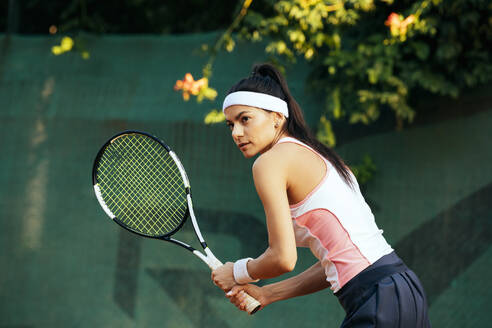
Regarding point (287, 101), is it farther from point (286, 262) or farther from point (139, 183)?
point (139, 183)

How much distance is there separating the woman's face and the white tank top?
0.27 m

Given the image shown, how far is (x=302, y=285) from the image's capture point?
2.50 metres

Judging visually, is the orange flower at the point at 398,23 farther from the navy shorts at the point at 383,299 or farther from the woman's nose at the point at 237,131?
the navy shorts at the point at 383,299

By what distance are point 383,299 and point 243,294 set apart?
1.95ft

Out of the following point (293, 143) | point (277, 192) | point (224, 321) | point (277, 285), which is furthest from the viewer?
point (224, 321)

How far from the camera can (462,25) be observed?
409 cm

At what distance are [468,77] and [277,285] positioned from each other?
7.27ft

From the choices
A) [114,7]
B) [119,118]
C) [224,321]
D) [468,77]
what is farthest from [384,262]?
[114,7]

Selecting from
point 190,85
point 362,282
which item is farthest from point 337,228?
point 190,85

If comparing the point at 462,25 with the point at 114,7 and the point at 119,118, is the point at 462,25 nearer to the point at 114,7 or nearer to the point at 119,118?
the point at 119,118

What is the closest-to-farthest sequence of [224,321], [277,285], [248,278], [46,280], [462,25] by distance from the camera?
[248,278]
[277,285]
[462,25]
[224,321]
[46,280]

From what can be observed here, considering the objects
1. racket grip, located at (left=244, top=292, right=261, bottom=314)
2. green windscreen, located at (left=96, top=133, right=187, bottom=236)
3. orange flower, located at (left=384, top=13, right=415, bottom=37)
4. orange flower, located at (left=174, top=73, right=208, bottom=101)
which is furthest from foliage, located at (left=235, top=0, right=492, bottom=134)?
racket grip, located at (left=244, top=292, right=261, bottom=314)

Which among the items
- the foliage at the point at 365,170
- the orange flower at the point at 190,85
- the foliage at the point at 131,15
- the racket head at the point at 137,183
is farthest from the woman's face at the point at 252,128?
the foliage at the point at 131,15

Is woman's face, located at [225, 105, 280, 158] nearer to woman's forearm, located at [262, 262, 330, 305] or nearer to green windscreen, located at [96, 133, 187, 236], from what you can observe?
woman's forearm, located at [262, 262, 330, 305]
